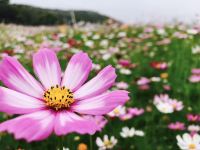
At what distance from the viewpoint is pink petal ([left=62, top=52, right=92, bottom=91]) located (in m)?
0.89

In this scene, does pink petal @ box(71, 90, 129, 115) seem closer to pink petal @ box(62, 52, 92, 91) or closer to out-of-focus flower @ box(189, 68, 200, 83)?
pink petal @ box(62, 52, 92, 91)

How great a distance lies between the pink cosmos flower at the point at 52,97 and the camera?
2.13 feet

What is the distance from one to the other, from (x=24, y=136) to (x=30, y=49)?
168 inches

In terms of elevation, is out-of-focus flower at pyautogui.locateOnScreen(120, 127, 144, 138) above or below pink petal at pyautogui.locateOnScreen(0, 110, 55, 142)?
below

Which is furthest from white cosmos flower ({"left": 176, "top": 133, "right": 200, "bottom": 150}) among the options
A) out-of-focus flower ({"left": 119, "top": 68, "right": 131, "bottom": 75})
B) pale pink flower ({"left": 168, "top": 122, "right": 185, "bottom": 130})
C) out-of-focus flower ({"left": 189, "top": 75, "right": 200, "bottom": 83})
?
out-of-focus flower ({"left": 119, "top": 68, "right": 131, "bottom": 75})

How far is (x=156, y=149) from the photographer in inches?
97.0

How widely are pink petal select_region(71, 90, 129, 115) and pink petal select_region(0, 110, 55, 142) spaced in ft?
0.21

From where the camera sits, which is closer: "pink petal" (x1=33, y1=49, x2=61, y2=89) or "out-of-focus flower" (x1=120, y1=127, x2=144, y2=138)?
"pink petal" (x1=33, y1=49, x2=61, y2=89)

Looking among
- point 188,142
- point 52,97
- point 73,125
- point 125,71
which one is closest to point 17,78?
point 52,97

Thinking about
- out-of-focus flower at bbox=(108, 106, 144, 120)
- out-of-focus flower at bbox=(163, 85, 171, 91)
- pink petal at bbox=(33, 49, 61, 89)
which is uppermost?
pink petal at bbox=(33, 49, 61, 89)

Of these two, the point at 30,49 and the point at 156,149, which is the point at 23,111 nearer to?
the point at 156,149

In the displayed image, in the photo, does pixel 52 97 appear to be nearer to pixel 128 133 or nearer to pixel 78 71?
pixel 78 71

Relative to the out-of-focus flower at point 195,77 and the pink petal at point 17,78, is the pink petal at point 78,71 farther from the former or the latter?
the out-of-focus flower at point 195,77

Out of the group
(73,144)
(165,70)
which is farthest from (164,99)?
(165,70)
